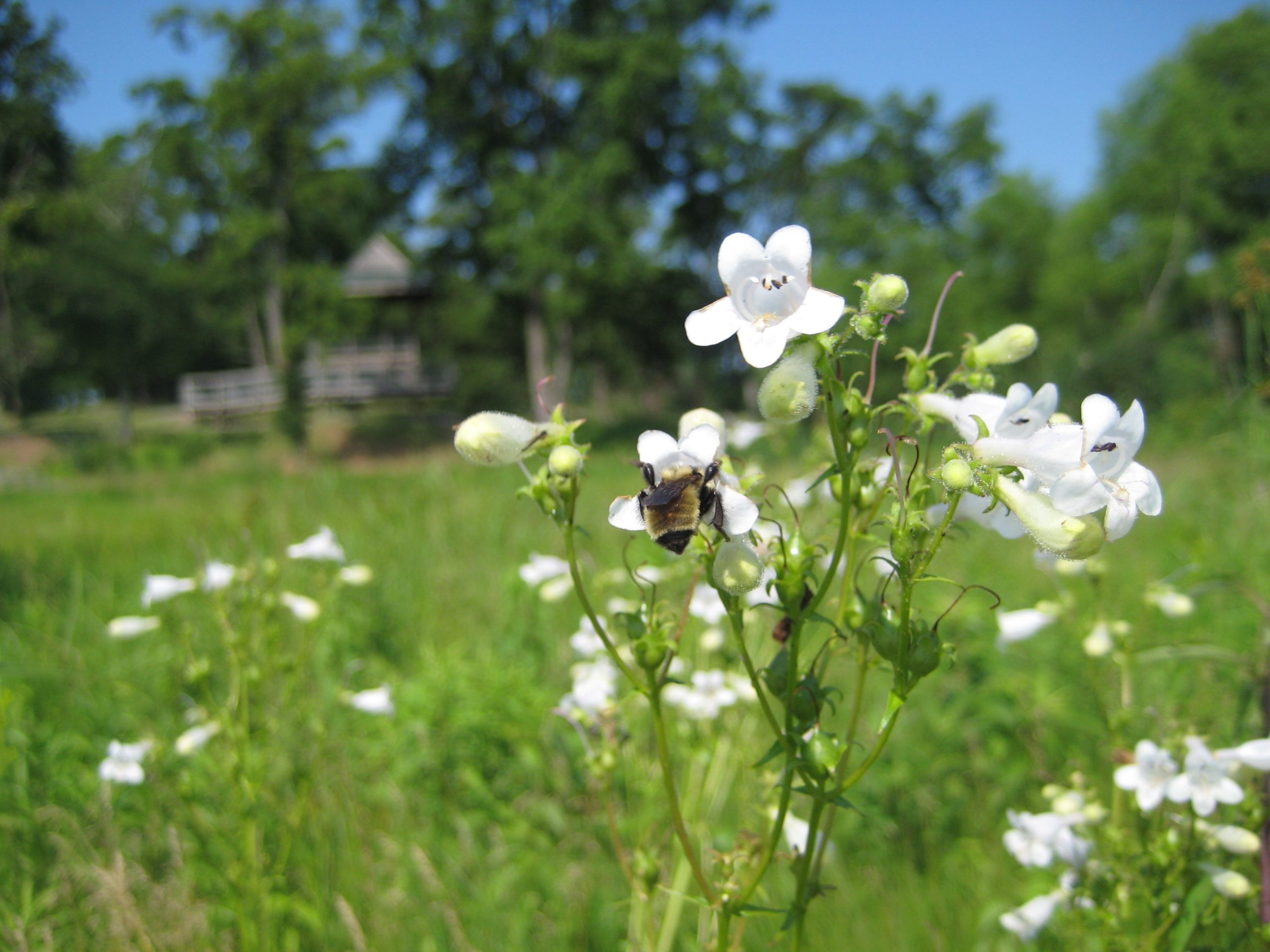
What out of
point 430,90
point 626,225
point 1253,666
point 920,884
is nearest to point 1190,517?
point 920,884

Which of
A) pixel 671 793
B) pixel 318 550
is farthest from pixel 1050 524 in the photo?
pixel 318 550

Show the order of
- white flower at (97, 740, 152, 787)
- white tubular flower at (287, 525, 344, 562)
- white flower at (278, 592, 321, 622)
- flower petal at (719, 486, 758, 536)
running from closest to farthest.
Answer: flower petal at (719, 486, 758, 536), white flower at (97, 740, 152, 787), white flower at (278, 592, 321, 622), white tubular flower at (287, 525, 344, 562)

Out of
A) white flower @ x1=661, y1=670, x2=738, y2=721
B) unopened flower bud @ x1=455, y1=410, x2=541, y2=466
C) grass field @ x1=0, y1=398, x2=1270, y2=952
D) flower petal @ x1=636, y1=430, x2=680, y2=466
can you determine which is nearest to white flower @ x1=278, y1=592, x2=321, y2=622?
grass field @ x1=0, y1=398, x2=1270, y2=952

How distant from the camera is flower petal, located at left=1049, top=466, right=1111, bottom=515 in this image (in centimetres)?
79

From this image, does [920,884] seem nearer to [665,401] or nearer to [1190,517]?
[1190,517]

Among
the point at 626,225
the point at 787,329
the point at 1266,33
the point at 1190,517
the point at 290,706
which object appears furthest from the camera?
the point at 1266,33

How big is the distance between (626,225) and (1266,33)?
26.2 m

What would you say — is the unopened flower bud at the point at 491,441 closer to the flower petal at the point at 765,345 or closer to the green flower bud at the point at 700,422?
the green flower bud at the point at 700,422

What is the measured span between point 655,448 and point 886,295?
33 cm

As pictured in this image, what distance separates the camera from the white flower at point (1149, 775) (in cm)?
142

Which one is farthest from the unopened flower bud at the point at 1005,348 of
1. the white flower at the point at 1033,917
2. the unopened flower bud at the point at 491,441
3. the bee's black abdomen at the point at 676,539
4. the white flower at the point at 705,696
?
the white flower at the point at 1033,917

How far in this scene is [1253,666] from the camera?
1.63 metres

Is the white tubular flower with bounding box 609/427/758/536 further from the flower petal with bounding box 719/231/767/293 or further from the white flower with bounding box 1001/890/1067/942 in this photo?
the white flower with bounding box 1001/890/1067/942

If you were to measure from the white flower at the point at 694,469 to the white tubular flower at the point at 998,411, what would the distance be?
27 cm
